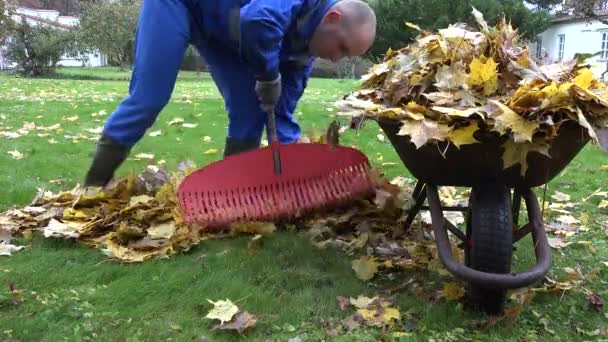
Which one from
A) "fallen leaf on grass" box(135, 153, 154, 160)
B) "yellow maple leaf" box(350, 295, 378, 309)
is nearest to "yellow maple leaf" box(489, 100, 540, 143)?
"yellow maple leaf" box(350, 295, 378, 309)

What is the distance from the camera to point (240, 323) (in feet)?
6.91

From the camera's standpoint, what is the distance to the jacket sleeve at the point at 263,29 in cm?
251

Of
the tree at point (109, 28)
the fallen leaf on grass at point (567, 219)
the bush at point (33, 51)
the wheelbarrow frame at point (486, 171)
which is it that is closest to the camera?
the wheelbarrow frame at point (486, 171)

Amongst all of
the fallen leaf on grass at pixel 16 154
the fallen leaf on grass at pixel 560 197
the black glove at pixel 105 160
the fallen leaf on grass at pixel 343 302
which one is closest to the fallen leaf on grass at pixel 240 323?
the fallen leaf on grass at pixel 343 302

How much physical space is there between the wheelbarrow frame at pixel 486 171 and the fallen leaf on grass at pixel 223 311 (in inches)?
30.1

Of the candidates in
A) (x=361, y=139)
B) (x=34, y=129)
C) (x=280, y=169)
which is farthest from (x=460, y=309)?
(x=34, y=129)

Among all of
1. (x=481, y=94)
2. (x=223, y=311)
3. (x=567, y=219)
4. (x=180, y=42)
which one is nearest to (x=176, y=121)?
(x=180, y=42)

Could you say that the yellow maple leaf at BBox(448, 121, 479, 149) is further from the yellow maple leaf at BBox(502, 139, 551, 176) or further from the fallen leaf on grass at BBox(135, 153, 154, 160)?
the fallen leaf on grass at BBox(135, 153, 154, 160)

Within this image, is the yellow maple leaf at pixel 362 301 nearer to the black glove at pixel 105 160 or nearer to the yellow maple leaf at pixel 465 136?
the yellow maple leaf at pixel 465 136

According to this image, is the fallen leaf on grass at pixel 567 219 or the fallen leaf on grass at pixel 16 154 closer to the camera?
the fallen leaf on grass at pixel 567 219

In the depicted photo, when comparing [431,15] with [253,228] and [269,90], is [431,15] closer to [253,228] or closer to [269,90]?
[269,90]

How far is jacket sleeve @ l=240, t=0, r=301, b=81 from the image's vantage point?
2.51 m

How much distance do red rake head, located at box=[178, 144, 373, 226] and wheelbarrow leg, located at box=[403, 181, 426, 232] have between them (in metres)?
0.30

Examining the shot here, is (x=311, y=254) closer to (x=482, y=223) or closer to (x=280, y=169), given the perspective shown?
(x=280, y=169)
